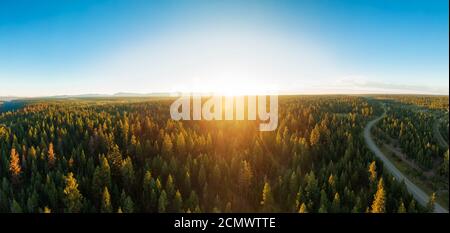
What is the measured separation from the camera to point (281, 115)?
12669cm

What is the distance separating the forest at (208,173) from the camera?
160ft

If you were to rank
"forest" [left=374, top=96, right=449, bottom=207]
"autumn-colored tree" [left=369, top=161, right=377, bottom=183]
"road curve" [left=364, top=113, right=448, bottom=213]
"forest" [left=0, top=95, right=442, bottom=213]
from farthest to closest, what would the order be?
"forest" [left=374, top=96, right=449, bottom=207]
"autumn-colored tree" [left=369, top=161, right=377, bottom=183]
"road curve" [left=364, top=113, right=448, bottom=213]
"forest" [left=0, top=95, right=442, bottom=213]

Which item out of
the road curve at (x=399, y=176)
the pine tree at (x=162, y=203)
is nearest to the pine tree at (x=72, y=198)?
the pine tree at (x=162, y=203)

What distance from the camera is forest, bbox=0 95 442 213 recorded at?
160 ft

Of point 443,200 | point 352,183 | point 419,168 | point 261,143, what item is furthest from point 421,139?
point 261,143

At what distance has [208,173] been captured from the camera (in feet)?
209

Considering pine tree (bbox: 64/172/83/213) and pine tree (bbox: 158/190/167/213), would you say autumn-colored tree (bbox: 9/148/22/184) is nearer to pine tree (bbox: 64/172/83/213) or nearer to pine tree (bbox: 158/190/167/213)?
pine tree (bbox: 64/172/83/213)

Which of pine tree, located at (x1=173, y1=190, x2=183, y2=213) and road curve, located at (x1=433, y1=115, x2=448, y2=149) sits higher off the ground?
road curve, located at (x1=433, y1=115, x2=448, y2=149)

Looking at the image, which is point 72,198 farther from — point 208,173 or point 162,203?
point 208,173

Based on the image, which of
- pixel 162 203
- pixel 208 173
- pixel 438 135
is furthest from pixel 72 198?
pixel 438 135

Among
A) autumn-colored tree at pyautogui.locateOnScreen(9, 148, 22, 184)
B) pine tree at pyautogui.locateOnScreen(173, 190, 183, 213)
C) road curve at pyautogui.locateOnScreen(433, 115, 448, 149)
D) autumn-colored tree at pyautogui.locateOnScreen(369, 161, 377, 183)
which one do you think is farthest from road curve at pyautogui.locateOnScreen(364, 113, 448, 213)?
autumn-colored tree at pyautogui.locateOnScreen(9, 148, 22, 184)

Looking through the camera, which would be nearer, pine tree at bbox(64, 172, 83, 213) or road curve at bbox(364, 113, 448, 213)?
pine tree at bbox(64, 172, 83, 213)

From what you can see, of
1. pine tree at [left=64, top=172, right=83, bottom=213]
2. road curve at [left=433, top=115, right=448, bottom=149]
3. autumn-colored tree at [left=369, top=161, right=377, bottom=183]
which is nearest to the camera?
pine tree at [left=64, top=172, right=83, bottom=213]
